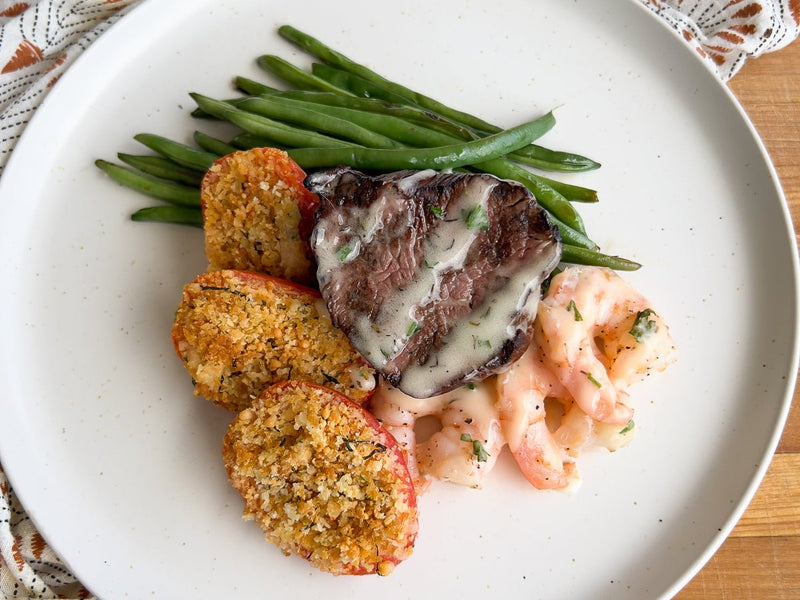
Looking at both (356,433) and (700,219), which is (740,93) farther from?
(356,433)

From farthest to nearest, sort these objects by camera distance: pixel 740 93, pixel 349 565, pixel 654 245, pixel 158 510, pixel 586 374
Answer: pixel 740 93 < pixel 654 245 < pixel 158 510 < pixel 586 374 < pixel 349 565

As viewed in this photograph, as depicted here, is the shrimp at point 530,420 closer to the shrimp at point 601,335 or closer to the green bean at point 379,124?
the shrimp at point 601,335

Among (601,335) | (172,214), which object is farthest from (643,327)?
(172,214)

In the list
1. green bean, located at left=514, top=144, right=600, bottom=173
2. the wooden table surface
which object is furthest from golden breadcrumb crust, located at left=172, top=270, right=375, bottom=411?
the wooden table surface

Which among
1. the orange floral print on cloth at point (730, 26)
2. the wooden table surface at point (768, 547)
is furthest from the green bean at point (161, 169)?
the wooden table surface at point (768, 547)

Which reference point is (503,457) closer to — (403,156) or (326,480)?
(326,480)

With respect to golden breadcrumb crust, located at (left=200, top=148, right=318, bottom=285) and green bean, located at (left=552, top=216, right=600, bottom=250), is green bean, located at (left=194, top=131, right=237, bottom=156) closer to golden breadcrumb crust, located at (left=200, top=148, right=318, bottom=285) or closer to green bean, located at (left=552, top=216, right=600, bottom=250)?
golden breadcrumb crust, located at (left=200, top=148, right=318, bottom=285)

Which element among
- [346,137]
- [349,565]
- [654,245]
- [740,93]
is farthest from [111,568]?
[740,93]
